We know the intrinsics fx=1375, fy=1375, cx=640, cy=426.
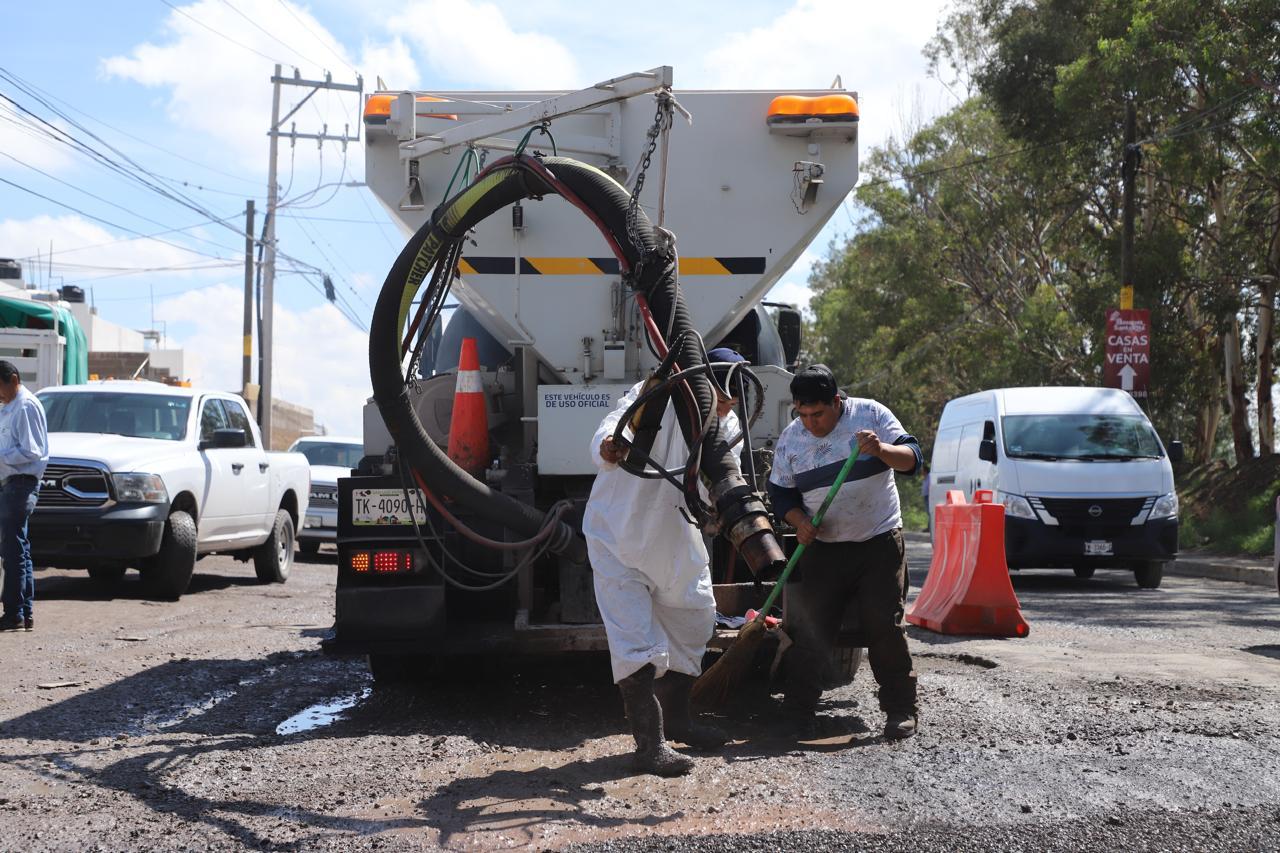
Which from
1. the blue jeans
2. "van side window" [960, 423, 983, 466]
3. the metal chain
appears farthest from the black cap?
"van side window" [960, 423, 983, 466]

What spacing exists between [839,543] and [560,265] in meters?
2.37

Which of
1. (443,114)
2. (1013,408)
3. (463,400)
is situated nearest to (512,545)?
(463,400)

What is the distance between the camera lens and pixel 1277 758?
5.45m

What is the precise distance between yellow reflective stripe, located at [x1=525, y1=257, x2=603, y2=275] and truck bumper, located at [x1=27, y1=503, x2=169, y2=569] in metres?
5.46

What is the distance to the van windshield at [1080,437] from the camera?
15047mm

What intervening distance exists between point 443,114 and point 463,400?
5.44 feet

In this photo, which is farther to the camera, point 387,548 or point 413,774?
point 387,548

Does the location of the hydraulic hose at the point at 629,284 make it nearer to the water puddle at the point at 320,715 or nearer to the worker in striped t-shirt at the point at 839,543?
the worker in striped t-shirt at the point at 839,543

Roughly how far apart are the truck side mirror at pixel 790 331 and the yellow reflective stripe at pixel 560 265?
8.34 ft

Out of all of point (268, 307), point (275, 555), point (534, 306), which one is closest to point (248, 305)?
point (268, 307)

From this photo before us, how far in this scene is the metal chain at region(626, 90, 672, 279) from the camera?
581 cm

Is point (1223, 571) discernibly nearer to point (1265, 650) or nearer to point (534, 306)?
point (1265, 650)

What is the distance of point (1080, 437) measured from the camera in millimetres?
15211

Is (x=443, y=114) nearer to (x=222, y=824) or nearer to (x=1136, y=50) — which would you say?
(x=222, y=824)
